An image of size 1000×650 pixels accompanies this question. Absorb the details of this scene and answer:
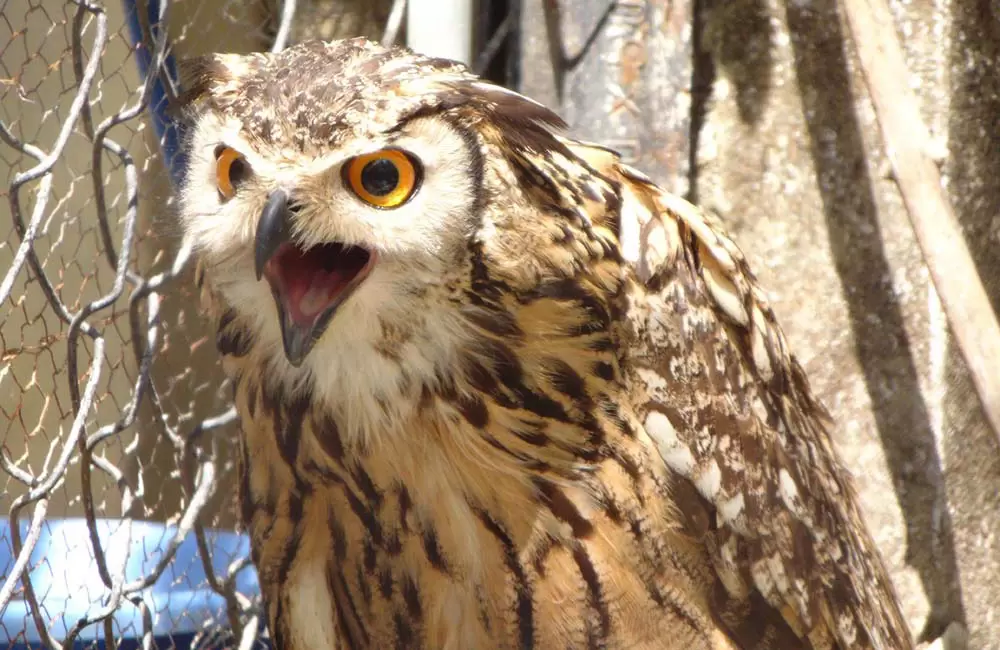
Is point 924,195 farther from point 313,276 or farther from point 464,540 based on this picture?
point 313,276

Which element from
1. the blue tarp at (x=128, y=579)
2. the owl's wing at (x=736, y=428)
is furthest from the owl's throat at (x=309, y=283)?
the blue tarp at (x=128, y=579)

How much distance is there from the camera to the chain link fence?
1644 mm

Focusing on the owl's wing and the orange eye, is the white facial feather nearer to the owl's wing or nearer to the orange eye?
the orange eye

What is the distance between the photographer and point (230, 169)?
1151 millimetres

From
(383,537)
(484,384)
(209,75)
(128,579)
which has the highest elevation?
(209,75)

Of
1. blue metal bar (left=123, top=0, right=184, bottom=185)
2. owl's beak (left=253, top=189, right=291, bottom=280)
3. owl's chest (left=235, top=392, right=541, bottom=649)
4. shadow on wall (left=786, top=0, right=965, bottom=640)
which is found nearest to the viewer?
owl's beak (left=253, top=189, right=291, bottom=280)

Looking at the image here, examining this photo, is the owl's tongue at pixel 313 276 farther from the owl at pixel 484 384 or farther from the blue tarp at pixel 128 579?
the blue tarp at pixel 128 579

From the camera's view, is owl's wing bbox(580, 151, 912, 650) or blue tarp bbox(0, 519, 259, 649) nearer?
owl's wing bbox(580, 151, 912, 650)

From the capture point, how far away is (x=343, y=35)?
2111 millimetres

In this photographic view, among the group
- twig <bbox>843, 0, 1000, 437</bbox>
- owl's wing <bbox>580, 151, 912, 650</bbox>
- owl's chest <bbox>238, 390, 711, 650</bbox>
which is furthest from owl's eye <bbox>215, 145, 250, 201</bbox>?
twig <bbox>843, 0, 1000, 437</bbox>

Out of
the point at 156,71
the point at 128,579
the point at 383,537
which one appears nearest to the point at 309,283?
the point at 383,537

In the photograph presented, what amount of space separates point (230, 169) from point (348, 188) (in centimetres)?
15

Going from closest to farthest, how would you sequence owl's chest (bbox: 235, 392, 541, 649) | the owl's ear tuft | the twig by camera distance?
the owl's ear tuft < owl's chest (bbox: 235, 392, 541, 649) < the twig

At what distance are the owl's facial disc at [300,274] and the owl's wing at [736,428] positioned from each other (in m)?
0.40
